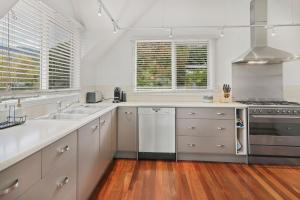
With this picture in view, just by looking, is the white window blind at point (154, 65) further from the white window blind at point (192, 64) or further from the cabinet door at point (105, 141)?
the cabinet door at point (105, 141)

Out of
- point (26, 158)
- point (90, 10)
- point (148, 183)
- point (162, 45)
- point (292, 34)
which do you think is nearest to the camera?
point (26, 158)

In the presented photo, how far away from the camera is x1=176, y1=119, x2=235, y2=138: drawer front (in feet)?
11.1

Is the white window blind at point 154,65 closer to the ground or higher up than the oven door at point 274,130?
higher up

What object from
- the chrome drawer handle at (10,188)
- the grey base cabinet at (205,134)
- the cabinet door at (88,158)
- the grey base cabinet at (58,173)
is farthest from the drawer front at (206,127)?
the chrome drawer handle at (10,188)

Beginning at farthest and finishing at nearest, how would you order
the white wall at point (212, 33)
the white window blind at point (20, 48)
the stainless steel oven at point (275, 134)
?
the white wall at point (212, 33) < the stainless steel oven at point (275, 134) < the white window blind at point (20, 48)

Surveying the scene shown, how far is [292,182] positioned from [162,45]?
3.02 meters

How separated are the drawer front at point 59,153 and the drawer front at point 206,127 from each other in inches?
80.1

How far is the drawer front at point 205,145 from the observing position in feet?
11.1

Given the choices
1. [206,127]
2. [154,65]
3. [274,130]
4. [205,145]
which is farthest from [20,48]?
[274,130]

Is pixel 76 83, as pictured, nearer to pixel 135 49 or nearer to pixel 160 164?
pixel 135 49

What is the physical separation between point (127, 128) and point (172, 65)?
60.9 inches

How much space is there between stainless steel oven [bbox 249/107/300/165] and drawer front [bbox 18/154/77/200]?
8.76 ft

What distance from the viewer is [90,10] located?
3.04 metres

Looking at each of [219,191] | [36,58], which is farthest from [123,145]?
[36,58]
